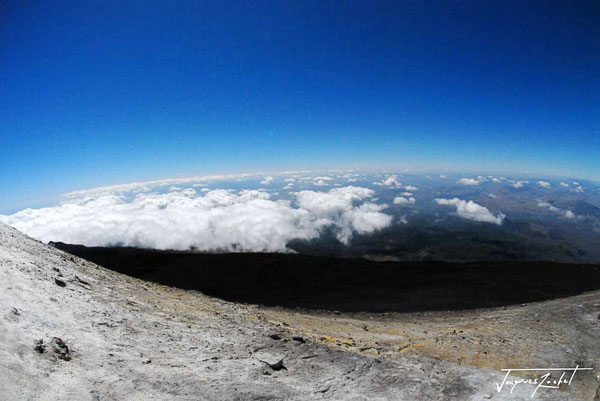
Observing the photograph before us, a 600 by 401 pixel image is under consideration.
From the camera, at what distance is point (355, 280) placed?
3391cm

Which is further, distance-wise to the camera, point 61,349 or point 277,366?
point 277,366

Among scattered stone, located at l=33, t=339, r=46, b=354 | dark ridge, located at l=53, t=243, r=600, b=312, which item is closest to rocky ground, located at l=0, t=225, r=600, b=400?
scattered stone, located at l=33, t=339, r=46, b=354

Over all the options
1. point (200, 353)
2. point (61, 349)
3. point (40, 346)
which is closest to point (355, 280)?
point (200, 353)

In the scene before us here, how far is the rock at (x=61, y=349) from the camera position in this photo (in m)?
5.55

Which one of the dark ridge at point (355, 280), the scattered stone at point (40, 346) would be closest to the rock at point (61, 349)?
the scattered stone at point (40, 346)

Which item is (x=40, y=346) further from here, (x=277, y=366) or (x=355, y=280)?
(x=355, y=280)

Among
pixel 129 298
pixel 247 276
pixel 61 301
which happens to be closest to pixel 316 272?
pixel 247 276

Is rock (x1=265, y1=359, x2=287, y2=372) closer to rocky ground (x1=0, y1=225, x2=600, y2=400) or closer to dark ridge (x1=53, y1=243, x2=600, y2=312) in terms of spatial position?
rocky ground (x1=0, y1=225, x2=600, y2=400)

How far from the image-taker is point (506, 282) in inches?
1144

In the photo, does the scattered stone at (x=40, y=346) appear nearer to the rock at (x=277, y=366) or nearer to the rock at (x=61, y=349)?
the rock at (x=61, y=349)

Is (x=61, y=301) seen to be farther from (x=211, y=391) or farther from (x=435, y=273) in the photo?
(x=435, y=273)

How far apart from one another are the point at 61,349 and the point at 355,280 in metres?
31.2

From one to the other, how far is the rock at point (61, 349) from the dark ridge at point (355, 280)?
61.1 feet

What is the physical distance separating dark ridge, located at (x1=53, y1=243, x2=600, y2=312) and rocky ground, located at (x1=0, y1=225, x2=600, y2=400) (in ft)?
37.8
